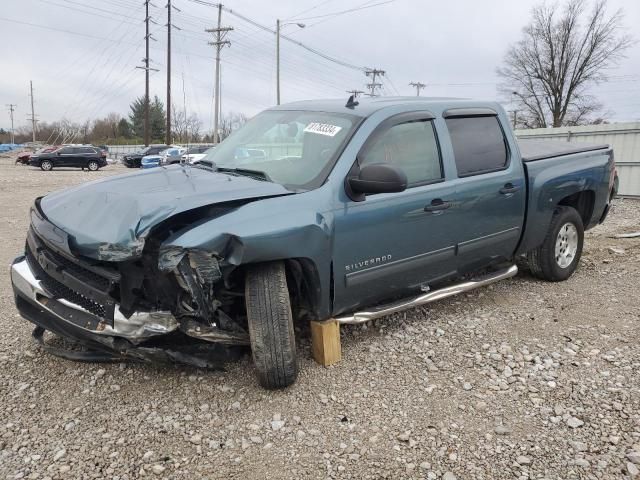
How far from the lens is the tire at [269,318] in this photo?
2973mm

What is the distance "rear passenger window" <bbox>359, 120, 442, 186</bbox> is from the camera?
3695 mm

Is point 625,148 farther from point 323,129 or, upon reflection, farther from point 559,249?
point 323,129

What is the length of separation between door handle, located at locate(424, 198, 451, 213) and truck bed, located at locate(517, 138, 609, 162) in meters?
1.32

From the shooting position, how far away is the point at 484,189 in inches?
166

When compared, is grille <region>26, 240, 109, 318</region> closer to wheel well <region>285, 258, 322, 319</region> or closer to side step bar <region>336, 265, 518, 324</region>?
wheel well <region>285, 258, 322, 319</region>

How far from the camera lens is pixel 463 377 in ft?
11.2

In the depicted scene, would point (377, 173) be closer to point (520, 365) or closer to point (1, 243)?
point (520, 365)

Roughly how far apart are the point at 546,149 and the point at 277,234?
362 centimetres

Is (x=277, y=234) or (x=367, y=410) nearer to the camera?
(x=277, y=234)

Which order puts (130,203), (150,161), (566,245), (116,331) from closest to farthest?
(116,331), (130,203), (566,245), (150,161)

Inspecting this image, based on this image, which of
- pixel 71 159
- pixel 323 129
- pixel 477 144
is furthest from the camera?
pixel 71 159

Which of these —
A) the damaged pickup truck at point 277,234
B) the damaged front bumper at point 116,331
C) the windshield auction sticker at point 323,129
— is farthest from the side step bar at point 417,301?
the windshield auction sticker at point 323,129

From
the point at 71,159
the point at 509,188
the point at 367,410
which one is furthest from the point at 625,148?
the point at 71,159

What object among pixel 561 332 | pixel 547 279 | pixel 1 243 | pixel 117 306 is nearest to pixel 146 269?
pixel 117 306
